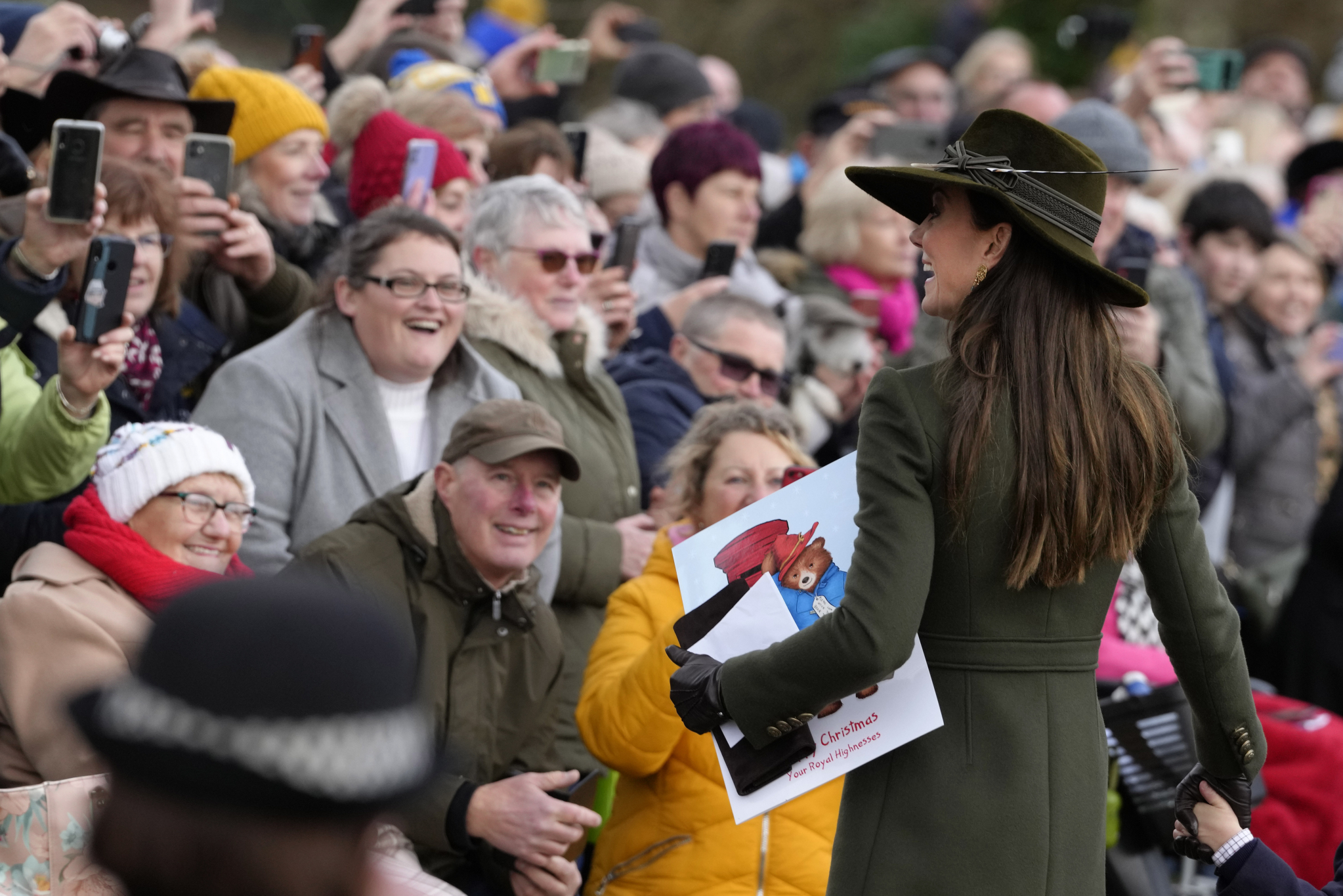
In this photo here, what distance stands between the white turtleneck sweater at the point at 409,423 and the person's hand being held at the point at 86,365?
84 centimetres

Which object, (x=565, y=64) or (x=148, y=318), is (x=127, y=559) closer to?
(x=148, y=318)

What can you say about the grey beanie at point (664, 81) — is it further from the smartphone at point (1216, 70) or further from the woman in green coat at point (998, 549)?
the woman in green coat at point (998, 549)

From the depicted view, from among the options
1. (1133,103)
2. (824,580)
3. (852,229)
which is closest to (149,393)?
(824,580)

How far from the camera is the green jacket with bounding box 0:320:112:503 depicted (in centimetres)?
369

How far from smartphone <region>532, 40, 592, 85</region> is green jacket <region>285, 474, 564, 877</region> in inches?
162

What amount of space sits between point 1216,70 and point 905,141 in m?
2.57

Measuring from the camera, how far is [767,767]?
2590 mm

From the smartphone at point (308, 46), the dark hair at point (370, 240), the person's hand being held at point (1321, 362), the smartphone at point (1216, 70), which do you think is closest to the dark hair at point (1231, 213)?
the person's hand being held at point (1321, 362)

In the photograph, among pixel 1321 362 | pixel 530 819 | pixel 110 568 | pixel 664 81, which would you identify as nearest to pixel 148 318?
pixel 110 568

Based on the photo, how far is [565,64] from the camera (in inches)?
299

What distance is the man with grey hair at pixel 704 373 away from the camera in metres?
5.29

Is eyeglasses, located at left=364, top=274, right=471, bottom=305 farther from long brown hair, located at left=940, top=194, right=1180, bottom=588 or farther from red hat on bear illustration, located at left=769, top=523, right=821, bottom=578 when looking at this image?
long brown hair, located at left=940, top=194, right=1180, bottom=588

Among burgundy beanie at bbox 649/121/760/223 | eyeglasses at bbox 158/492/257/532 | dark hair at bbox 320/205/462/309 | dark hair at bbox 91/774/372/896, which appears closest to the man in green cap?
eyeglasses at bbox 158/492/257/532

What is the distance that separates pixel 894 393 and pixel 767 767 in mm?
670
